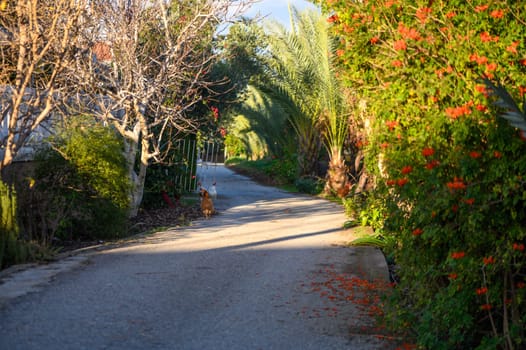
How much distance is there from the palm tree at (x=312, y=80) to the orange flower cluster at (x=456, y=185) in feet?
55.5

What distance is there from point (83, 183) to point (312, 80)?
40.1ft

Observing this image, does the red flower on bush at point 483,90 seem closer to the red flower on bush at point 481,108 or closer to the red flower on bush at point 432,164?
the red flower on bush at point 481,108

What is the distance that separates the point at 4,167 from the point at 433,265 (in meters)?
7.13

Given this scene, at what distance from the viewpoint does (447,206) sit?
4.87 m

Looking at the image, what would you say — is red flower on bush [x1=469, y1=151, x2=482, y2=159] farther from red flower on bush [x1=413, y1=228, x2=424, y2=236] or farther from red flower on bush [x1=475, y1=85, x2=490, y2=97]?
red flower on bush [x1=413, y1=228, x2=424, y2=236]

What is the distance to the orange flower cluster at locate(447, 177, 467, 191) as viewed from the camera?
475 cm

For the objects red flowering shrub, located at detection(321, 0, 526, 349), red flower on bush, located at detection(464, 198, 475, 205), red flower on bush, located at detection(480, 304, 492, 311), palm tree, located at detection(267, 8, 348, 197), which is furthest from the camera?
palm tree, located at detection(267, 8, 348, 197)

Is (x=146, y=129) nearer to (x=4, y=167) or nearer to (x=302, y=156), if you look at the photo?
(x=4, y=167)

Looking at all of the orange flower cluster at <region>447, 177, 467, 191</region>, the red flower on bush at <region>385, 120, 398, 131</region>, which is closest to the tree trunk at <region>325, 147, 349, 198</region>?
the red flower on bush at <region>385, 120, 398, 131</region>

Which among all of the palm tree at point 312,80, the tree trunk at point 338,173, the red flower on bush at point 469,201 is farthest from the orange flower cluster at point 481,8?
the tree trunk at point 338,173

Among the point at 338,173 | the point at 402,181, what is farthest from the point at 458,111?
the point at 338,173

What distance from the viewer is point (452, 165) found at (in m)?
5.12

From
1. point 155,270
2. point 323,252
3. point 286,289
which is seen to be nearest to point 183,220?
point 323,252

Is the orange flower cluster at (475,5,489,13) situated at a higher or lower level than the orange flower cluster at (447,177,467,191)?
higher
